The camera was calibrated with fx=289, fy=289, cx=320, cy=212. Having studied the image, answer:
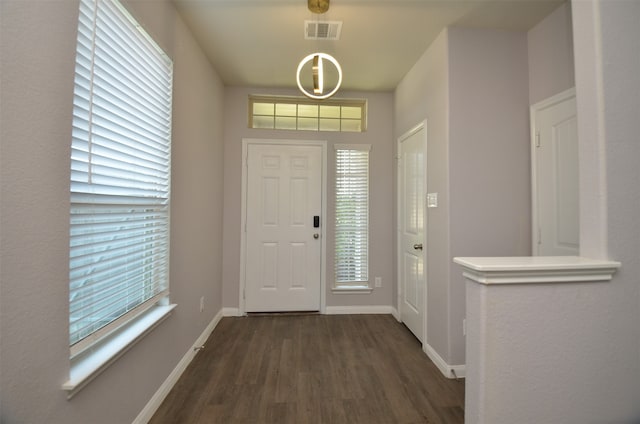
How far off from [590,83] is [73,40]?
88.1 inches

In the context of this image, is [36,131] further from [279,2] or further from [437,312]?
[437,312]

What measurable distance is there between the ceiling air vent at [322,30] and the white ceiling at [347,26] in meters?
0.04

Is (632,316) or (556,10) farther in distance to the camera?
(556,10)

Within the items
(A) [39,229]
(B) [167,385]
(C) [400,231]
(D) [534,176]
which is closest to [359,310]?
(C) [400,231]

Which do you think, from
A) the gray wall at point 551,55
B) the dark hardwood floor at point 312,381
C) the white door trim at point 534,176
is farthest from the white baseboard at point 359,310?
the gray wall at point 551,55

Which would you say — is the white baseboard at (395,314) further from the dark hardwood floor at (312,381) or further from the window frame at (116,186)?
the window frame at (116,186)

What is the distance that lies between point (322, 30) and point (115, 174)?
1879 mm

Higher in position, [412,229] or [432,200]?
[432,200]

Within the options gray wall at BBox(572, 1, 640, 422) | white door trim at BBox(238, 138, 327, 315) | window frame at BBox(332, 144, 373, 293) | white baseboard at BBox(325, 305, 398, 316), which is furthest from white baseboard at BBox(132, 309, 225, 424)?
gray wall at BBox(572, 1, 640, 422)

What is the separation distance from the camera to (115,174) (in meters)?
1.42

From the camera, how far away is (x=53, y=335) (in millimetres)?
1045

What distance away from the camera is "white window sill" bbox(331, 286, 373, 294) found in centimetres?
353

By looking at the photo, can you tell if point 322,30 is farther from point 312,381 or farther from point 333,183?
point 312,381

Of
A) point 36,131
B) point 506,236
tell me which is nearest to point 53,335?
point 36,131
